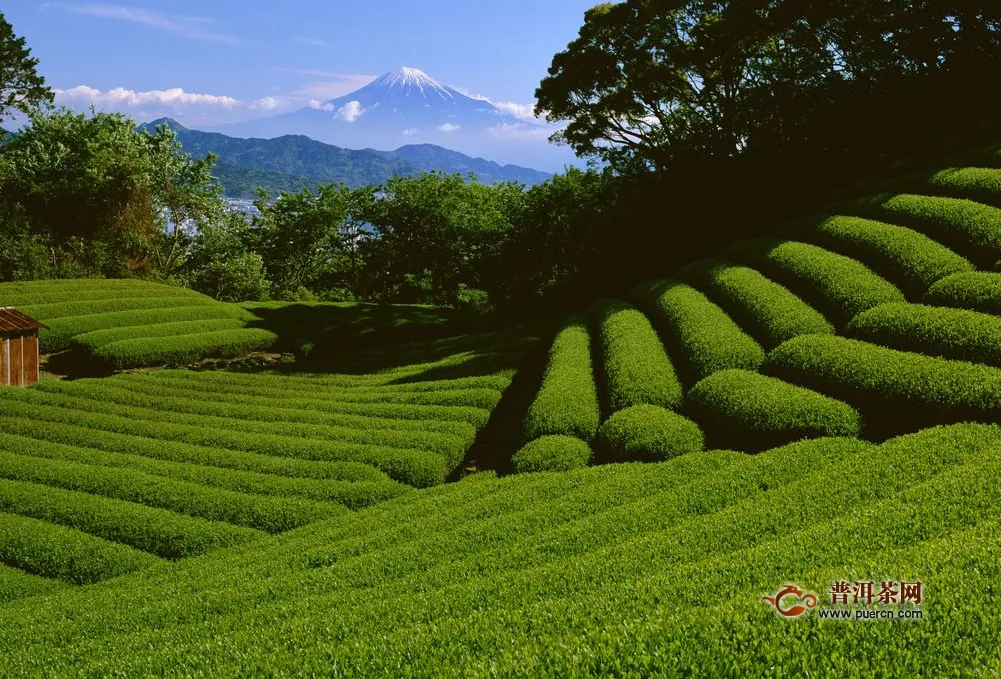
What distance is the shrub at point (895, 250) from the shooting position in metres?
17.8

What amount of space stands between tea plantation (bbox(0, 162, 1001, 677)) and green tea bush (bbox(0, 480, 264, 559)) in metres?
0.05

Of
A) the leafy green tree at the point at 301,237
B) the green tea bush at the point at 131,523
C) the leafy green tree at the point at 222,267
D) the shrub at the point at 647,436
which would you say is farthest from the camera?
the leafy green tree at the point at 301,237

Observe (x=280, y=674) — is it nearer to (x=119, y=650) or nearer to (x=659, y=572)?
(x=119, y=650)

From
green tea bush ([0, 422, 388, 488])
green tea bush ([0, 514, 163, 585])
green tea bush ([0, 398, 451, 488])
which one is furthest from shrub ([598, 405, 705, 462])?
green tea bush ([0, 514, 163, 585])

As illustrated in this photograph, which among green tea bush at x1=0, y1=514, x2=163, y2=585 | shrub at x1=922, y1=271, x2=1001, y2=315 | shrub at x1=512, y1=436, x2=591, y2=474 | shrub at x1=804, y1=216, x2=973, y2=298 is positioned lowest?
green tea bush at x1=0, y1=514, x2=163, y2=585

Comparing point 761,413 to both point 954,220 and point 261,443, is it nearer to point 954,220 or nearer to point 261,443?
point 954,220

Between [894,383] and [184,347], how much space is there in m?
24.5

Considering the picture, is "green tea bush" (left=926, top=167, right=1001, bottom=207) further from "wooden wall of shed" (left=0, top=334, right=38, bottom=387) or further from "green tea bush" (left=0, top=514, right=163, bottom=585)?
"wooden wall of shed" (left=0, top=334, right=38, bottom=387)

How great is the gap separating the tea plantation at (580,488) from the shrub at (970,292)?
0.10 meters

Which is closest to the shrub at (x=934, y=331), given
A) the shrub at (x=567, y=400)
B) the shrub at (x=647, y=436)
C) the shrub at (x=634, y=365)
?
the shrub at (x=634, y=365)

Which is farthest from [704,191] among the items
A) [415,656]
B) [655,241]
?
[415,656]

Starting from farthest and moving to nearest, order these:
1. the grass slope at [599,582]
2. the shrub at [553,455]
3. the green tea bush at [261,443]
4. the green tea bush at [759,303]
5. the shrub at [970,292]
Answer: the green tea bush at [759,303]
the green tea bush at [261,443]
the shrub at [970,292]
the shrub at [553,455]
the grass slope at [599,582]

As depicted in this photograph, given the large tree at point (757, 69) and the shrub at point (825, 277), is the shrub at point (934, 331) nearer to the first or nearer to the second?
the shrub at point (825, 277)

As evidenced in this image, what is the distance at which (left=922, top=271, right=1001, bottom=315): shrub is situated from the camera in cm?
1516
